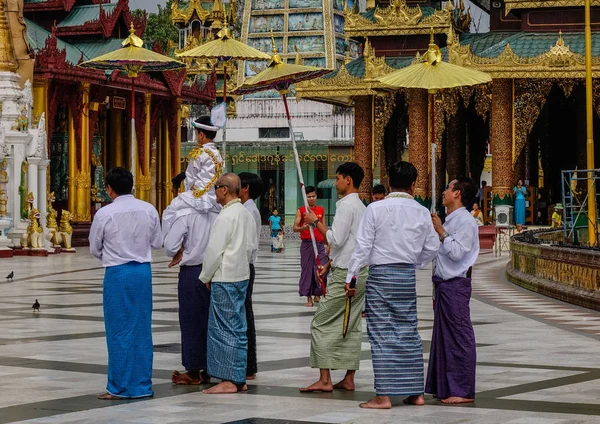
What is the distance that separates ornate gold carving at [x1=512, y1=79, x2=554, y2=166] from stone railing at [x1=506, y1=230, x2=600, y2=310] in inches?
568

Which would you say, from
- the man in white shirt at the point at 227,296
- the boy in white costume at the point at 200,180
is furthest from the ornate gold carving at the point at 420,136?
the man in white shirt at the point at 227,296

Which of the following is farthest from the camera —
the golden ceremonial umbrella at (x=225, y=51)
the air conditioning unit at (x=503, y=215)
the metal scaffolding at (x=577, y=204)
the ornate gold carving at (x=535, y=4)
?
the ornate gold carving at (x=535, y=4)

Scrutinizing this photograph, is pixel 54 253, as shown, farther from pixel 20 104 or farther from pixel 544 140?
pixel 544 140

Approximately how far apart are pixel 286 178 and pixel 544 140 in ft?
57.5

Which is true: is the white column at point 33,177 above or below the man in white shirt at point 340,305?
above

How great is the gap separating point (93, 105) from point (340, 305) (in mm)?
33244

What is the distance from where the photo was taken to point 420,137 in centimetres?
4106

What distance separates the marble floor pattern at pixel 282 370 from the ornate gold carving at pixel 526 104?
18.7m

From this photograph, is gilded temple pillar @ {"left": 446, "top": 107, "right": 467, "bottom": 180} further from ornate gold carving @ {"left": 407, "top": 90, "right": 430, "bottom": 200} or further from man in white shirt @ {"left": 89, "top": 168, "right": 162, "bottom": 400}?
man in white shirt @ {"left": 89, "top": 168, "right": 162, "bottom": 400}

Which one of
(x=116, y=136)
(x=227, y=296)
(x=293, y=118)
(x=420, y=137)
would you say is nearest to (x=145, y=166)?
(x=116, y=136)

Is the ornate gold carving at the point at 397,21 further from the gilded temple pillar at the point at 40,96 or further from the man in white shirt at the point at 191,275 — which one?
the man in white shirt at the point at 191,275

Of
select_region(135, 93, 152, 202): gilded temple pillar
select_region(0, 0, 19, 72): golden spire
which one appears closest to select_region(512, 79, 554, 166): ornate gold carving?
select_region(135, 93, 152, 202): gilded temple pillar

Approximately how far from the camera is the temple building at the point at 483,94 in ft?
126

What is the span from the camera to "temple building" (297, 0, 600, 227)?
38.5 m
